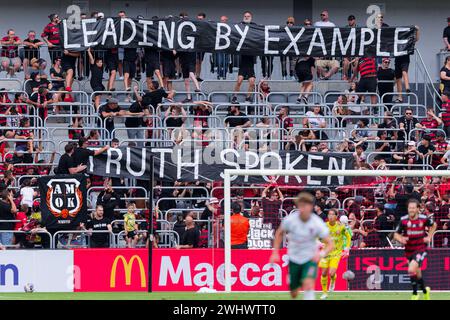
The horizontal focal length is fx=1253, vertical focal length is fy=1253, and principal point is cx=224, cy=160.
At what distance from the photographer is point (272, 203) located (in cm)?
2858

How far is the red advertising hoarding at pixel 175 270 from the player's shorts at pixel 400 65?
7.76 metres

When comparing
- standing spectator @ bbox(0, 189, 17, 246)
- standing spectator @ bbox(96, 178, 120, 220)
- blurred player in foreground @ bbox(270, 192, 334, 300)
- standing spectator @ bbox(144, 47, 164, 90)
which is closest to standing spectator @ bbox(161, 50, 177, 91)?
standing spectator @ bbox(144, 47, 164, 90)

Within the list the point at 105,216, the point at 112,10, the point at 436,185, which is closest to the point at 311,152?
the point at 436,185

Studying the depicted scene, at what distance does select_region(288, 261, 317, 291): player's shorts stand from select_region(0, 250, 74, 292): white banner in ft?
37.8

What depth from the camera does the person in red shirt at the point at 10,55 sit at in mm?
A: 34438

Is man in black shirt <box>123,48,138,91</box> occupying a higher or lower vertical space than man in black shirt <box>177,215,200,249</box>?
higher

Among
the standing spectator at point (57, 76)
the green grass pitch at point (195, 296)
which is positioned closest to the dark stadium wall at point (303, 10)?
the standing spectator at point (57, 76)

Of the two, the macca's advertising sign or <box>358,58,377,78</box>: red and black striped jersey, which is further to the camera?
<box>358,58,377,78</box>: red and black striped jersey

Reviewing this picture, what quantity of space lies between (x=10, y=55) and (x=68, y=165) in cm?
639

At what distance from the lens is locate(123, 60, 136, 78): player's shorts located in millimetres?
33469

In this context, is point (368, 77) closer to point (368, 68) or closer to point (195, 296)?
point (368, 68)

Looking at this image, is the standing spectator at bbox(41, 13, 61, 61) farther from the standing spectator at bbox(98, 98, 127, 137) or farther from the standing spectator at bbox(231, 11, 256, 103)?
the standing spectator at bbox(231, 11, 256, 103)

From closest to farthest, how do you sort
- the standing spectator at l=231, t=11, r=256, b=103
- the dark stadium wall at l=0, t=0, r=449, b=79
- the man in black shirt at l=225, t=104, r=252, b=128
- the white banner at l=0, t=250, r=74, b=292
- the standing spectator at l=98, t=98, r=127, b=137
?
the white banner at l=0, t=250, r=74, b=292 → the man in black shirt at l=225, t=104, r=252, b=128 → the standing spectator at l=98, t=98, r=127, b=137 → the standing spectator at l=231, t=11, r=256, b=103 → the dark stadium wall at l=0, t=0, r=449, b=79

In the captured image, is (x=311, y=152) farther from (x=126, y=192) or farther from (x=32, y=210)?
(x=32, y=210)
